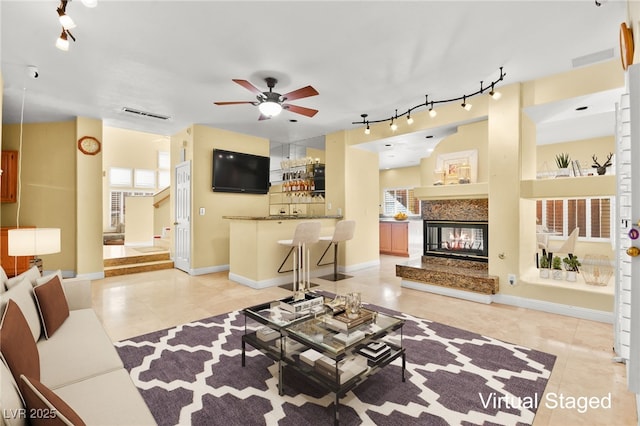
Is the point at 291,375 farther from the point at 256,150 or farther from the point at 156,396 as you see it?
the point at 256,150

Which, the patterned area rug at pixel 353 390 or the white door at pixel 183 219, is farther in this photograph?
the white door at pixel 183 219

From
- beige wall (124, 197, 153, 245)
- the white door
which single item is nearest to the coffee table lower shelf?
the white door

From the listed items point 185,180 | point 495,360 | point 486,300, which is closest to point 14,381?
point 495,360

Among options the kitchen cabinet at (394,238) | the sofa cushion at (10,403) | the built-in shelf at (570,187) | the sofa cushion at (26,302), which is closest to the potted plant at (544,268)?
the built-in shelf at (570,187)

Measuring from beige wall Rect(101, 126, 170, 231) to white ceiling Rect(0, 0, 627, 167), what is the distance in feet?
19.5

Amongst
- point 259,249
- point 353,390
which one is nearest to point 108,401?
point 353,390

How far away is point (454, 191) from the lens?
437cm

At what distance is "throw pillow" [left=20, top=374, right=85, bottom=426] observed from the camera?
0.87 m

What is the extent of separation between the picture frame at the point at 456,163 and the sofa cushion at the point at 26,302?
4.82 meters

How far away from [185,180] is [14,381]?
5.24 m

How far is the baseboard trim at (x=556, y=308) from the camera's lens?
10.6ft

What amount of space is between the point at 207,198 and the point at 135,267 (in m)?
1.90

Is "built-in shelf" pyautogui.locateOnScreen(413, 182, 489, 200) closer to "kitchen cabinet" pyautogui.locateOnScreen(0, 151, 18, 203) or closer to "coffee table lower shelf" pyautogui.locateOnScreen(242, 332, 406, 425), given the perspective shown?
"coffee table lower shelf" pyautogui.locateOnScreen(242, 332, 406, 425)

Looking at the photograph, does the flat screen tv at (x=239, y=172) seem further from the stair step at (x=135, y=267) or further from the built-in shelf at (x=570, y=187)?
the built-in shelf at (x=570, y=187)
